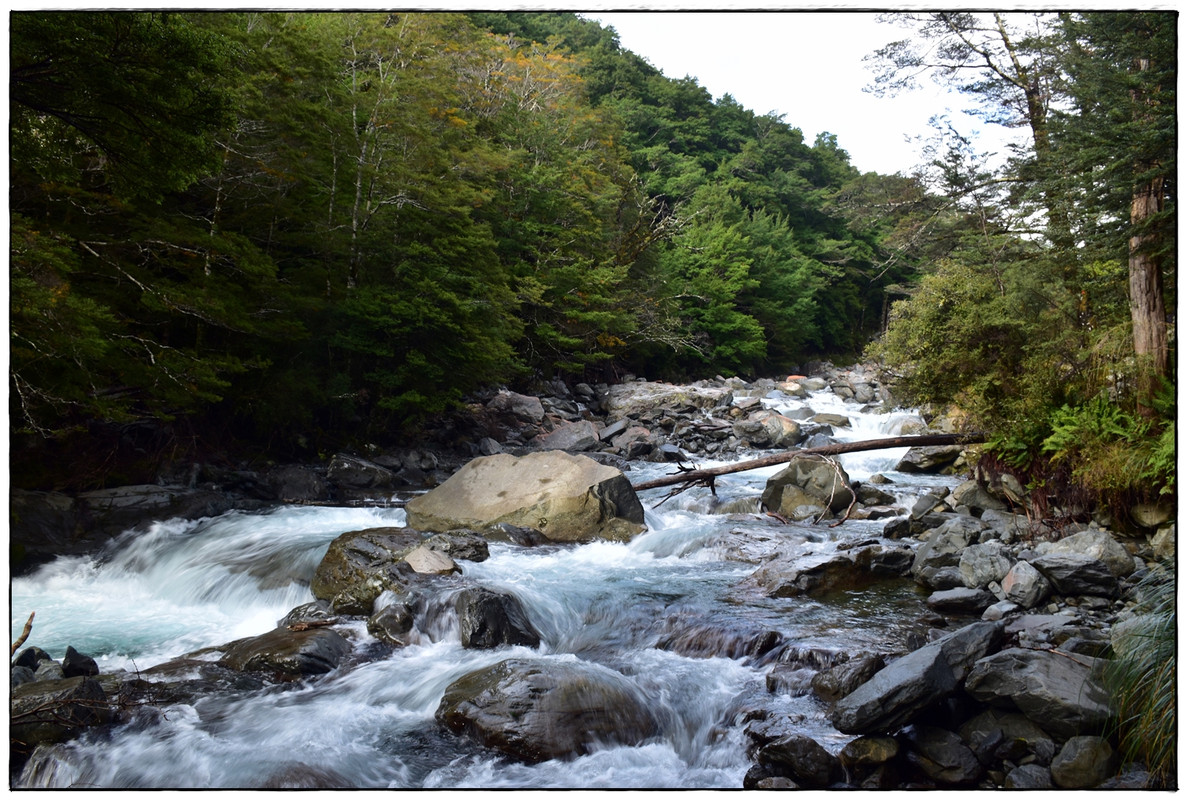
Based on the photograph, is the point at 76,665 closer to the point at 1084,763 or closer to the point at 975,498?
the point at 1084,763

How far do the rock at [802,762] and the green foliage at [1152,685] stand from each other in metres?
1.14

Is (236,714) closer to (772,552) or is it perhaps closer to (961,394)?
(772,552)

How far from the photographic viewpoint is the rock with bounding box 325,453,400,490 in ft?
32.5

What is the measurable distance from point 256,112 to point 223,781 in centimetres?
840

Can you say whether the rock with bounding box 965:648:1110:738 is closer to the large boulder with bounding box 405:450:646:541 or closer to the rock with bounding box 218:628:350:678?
the rock with bounding box 218:628:350:678

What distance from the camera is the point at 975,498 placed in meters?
7.72

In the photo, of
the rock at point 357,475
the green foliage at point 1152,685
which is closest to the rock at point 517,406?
the rock at point 357,475

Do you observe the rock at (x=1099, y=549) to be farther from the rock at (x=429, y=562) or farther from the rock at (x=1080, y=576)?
the rock at (x=429, y=562)

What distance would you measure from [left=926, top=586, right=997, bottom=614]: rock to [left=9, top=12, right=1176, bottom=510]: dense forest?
4.83 ft

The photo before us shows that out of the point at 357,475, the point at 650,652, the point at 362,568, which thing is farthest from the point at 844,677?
the point at 357,475

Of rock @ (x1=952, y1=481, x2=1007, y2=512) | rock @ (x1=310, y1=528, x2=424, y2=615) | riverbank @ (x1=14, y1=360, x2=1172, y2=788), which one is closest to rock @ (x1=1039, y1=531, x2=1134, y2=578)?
riverbank @ (x1=14, y1=360, x2=1172, y2=788)

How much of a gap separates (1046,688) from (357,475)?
885 centimetres

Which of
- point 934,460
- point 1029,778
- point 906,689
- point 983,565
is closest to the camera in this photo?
point 1029,778

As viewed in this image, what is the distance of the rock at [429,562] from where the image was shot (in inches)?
224
